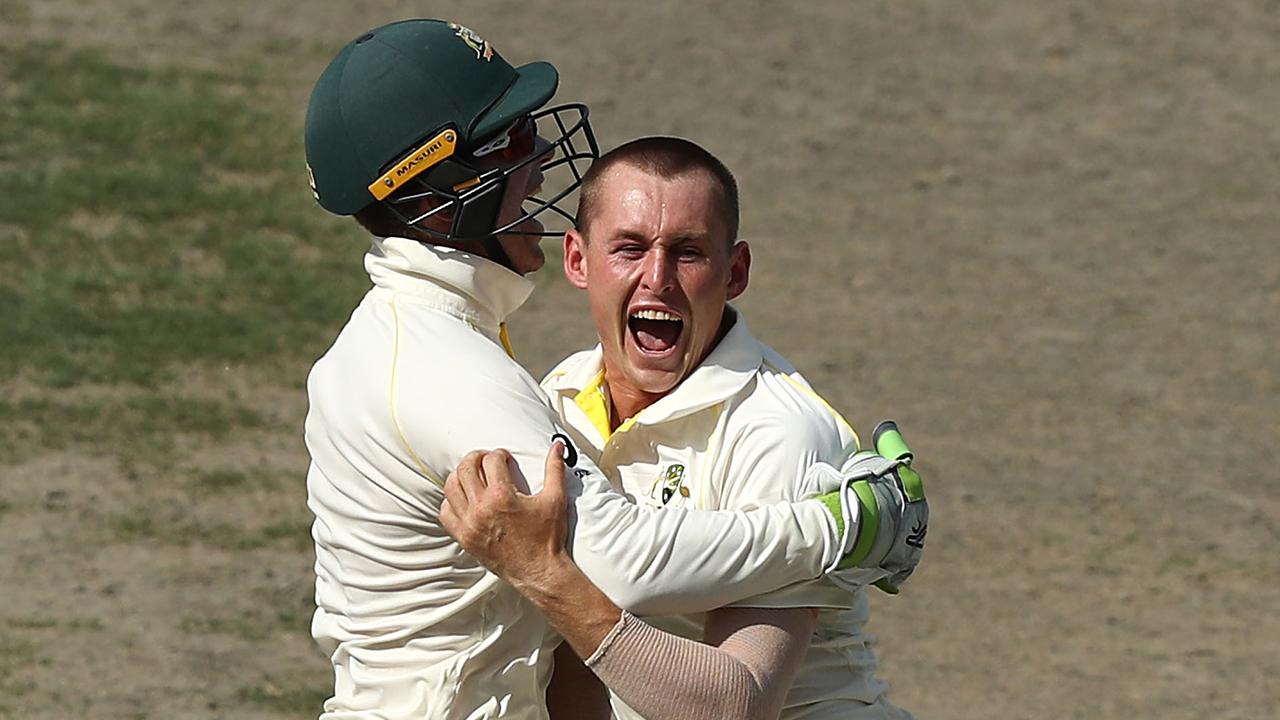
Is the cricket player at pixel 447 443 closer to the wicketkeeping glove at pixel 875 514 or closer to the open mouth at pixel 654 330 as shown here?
the wicketkeeping glove at pixel 875 514

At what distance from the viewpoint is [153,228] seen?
44.1 ft

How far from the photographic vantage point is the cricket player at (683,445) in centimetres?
319

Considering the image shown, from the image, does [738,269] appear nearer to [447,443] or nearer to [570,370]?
[570,370]

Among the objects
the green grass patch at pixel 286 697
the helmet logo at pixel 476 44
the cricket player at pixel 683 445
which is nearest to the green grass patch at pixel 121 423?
the green grass patch at pixel 286 697

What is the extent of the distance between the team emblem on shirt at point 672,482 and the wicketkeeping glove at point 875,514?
27cm

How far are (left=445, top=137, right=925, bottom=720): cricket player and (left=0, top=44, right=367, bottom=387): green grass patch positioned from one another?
8157 mm

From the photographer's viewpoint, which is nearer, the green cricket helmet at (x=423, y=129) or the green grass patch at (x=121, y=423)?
the green cricket helmet at (x=423, y=129)

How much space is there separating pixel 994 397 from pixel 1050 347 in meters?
0.86

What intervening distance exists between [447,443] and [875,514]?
0.76m

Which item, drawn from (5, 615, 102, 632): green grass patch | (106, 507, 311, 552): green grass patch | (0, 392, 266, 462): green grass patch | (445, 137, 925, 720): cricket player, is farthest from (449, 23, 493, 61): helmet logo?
(0, 392, 266, 462): green grass patch

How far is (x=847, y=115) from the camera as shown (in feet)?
50.6

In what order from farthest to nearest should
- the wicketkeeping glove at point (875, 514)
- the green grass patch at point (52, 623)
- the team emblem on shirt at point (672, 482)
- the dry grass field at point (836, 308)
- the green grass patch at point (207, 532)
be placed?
the green grass patch at point (207, 532)
the dry grass field at point (836, 308)
the green grass patch at point (52, 623)
the team emblem on shirt at point (672, 482)
the wicketkeeping glove at point (875, 514)

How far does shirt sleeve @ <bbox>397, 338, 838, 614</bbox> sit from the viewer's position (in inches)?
126

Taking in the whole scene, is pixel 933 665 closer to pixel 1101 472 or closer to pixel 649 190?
pixel 1101 472
